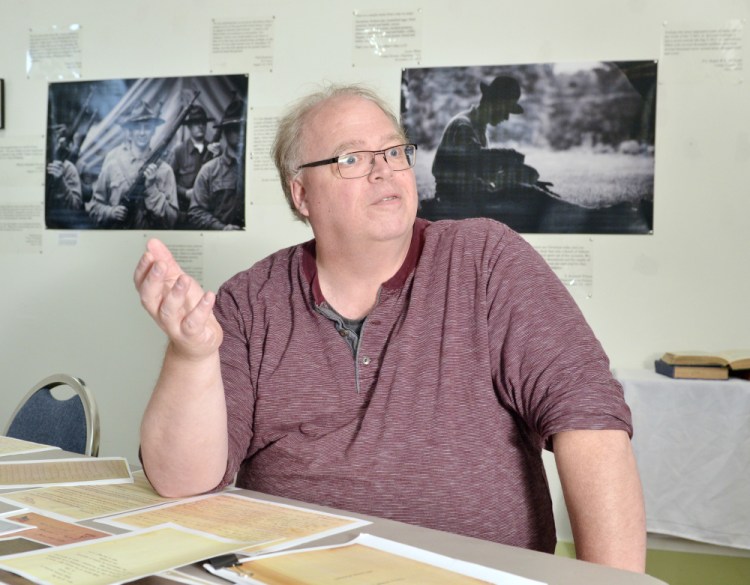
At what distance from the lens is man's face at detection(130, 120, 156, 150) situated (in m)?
3.55

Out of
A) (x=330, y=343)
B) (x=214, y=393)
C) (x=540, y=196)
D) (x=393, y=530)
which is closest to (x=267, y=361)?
(x=330, y=343)

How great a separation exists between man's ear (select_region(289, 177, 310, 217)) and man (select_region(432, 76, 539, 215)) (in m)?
1.46

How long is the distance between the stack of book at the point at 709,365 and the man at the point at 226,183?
6.01 ft

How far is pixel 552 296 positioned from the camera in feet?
4.44

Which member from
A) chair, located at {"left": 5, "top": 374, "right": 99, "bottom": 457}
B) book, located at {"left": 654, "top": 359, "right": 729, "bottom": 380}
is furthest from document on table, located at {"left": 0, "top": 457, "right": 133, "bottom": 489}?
book, located at {"left": 654, "top": 359, "right": 729, "bottom": 380}

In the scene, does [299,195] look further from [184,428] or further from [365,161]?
[184,428]

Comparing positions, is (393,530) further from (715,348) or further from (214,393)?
(715,348)

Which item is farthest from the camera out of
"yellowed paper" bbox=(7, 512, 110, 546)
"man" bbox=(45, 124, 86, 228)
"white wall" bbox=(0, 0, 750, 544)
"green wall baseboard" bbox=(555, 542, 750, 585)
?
"man" bbox=(45, 124, 86, 228)

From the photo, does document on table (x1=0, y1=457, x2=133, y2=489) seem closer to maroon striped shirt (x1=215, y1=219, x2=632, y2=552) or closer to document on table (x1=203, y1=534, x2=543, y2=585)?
maroon striped shirt (x1=215, y1=219, x2=632, y2=552)

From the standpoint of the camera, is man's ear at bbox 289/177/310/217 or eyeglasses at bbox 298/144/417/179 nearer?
eyeglasses at bbox 298/144/417/179

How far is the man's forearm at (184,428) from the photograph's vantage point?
1.21 meters

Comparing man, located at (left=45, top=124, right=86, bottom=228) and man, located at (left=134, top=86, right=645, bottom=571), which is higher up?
man, located at (left=45, top=124, right=86, bottom=228)

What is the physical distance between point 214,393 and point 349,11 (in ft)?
7.96

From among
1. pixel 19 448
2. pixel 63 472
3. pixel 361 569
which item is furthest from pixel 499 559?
pixel 19 448
